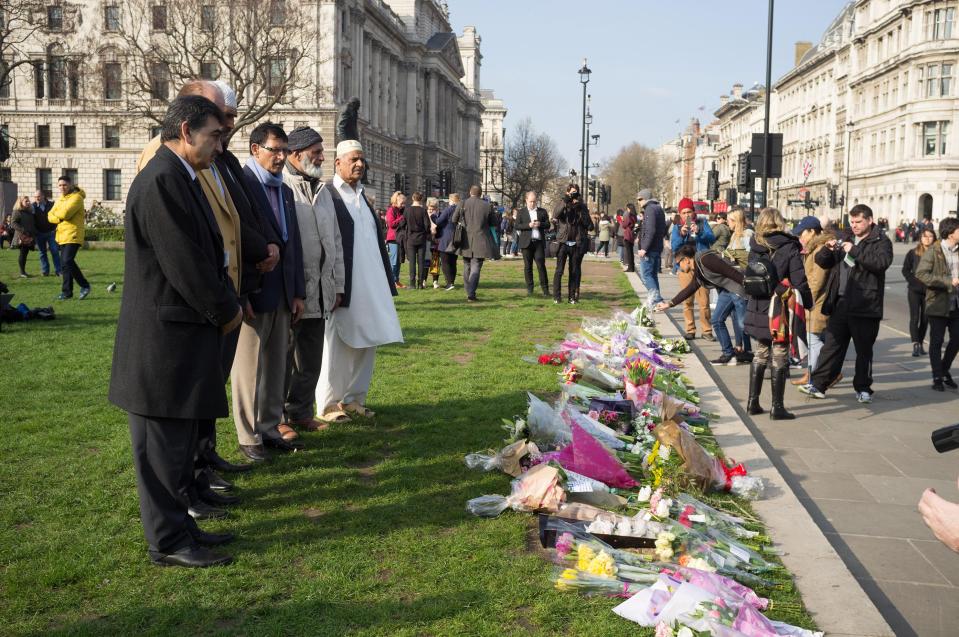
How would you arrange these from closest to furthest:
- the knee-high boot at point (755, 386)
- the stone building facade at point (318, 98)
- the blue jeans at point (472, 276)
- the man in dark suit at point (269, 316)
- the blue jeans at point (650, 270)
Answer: the man in dark suit at point (269, 316) → the knee-high boot at point (755, 386) → the blue jeans at point (650, 270) → the blue jeans at point (472, 276) → the stone building facade at point (318, 98)

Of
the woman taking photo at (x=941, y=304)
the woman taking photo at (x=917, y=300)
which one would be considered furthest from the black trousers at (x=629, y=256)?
the woman taking photo at (x=941, y=304)

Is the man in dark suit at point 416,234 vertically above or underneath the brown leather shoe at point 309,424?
above

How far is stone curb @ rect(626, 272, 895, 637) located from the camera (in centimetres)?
389

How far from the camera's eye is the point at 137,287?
13.7 feet

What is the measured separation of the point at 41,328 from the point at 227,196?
8.51 metres

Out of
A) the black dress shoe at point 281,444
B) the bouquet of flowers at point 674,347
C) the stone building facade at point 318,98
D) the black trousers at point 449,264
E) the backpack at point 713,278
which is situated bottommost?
the black dress shoe at point 281,444

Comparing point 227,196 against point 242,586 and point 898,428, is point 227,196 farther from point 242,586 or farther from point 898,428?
point 898,428

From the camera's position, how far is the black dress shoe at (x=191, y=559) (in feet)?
14.1

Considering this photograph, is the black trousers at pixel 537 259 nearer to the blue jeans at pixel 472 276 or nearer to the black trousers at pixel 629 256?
the blue jeans at pixel 472 276

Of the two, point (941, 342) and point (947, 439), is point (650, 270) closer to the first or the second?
point (941, 342)

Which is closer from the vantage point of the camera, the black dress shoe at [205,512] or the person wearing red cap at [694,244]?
the black dress shoe at [205,512]

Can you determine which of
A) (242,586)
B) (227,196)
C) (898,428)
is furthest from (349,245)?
(898,428)

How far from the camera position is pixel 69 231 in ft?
51.0

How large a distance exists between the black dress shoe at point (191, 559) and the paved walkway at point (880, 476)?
2.87 m
